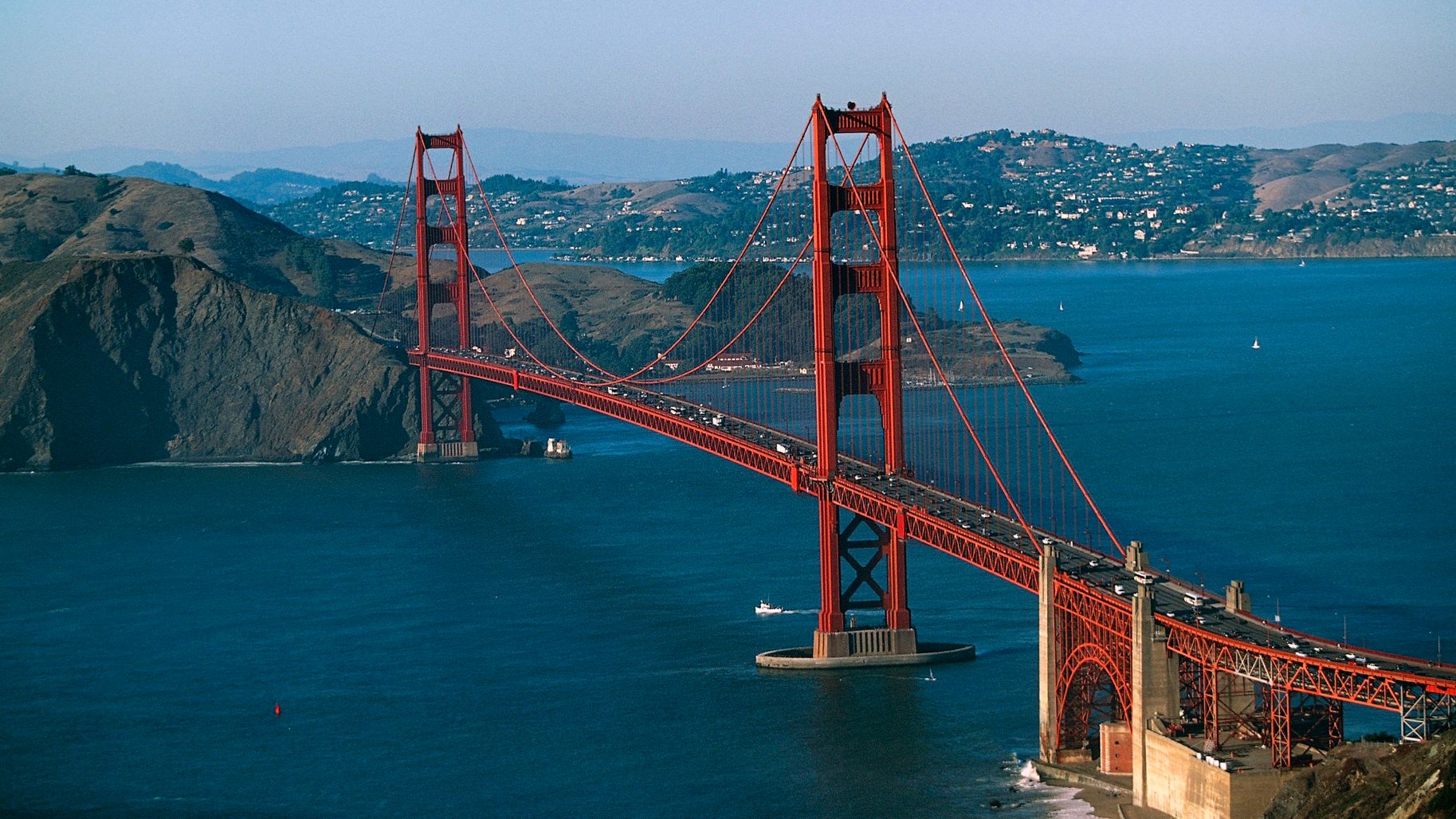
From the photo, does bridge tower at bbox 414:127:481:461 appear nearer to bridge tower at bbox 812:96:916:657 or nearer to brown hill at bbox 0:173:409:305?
brown hill at bbox 0:173:409:305

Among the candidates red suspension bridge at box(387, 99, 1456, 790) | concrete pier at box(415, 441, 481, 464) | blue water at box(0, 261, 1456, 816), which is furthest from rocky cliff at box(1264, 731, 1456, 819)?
concrete pier at box(415, 441, 481, 464)

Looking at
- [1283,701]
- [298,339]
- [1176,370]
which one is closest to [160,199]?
[298,339]

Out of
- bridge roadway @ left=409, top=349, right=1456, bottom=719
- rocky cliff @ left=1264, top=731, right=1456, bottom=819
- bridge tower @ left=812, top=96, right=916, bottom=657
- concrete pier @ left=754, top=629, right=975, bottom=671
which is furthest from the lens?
bridge tower @ left=812, top=96, right=916, bottom=657

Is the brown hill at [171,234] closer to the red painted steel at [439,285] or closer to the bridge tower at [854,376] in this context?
the red painted steel at [439,285]

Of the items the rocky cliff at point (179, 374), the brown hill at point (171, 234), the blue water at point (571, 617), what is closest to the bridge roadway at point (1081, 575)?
the blue water at point (571, 617)

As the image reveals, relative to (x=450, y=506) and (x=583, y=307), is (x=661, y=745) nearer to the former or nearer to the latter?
(x=450, y=506)
